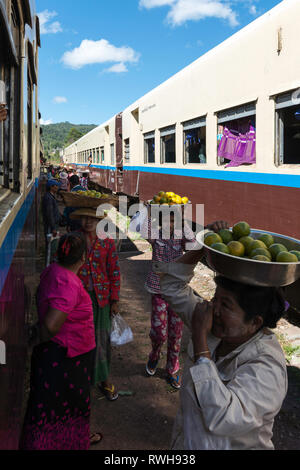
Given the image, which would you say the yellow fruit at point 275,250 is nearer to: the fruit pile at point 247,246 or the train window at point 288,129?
the fruit pile at point 247,246

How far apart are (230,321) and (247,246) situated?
0.27m

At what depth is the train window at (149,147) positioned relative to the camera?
1010 centimetres

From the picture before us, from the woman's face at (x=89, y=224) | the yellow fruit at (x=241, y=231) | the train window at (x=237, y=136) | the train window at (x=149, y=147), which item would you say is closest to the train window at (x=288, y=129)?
the train window at (x=237, y=136)

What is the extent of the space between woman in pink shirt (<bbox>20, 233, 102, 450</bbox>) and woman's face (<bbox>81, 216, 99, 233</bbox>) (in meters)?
0.67

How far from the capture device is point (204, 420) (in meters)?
1.14

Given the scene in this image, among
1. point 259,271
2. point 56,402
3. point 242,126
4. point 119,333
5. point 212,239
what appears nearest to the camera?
point 259,271

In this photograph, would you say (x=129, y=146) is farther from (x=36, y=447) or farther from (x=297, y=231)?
(x=36, y=447)

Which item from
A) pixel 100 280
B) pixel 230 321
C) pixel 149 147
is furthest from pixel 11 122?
pixel 149 147

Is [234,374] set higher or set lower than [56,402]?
higher

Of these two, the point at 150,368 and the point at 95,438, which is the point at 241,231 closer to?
the point at 95,438

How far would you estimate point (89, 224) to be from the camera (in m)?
2.92

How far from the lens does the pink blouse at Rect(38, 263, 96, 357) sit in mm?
2012

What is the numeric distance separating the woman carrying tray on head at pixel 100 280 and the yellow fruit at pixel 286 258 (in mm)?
1687
